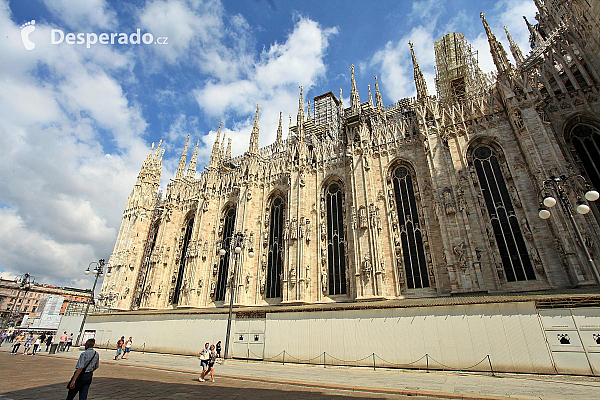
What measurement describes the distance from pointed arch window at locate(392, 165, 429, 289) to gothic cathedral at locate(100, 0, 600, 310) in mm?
99

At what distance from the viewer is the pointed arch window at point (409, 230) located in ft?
69.4

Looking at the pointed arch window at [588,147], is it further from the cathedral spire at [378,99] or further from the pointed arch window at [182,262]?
the pointed arch window at [182,262]

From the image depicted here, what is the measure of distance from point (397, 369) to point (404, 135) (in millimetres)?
18652

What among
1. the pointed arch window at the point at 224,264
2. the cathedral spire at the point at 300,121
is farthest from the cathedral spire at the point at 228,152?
the cathedral spire at the point at 300,121

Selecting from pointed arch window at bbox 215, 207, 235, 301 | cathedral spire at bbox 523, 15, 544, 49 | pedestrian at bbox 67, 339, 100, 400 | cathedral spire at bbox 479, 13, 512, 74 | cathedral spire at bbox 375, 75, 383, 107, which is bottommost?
pedestrian at bbox 67, 339, 100, 400

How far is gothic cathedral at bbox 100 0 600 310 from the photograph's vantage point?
18.4 metres

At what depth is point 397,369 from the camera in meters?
14.6

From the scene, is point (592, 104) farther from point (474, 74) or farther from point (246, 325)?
point (246, 325)

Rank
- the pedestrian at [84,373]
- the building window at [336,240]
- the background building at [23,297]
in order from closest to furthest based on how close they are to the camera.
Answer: the pedestrian at [84,373], the building window at [336,240], the background building at [23,297]

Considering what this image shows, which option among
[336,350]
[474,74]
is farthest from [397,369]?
[474,74]

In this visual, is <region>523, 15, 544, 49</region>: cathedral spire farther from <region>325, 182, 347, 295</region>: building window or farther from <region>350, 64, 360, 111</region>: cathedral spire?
<region>325, 182, 347, 295</region>: building window

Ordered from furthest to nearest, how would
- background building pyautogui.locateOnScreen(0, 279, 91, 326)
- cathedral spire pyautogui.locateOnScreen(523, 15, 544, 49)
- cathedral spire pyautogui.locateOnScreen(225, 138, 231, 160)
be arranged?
1. background building pyautogui.locateOnScreen(0, 279, 91, 326)
2. cathedral spire pyautogui.locateOnScreen(225, 138, 231, 160)
3. cathedral spire pyautogui.locateOnScreen(523, 15, 544, 49)

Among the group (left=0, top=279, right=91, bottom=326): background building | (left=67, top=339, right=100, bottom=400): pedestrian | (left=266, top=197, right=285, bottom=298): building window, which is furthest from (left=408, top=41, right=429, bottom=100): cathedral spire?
(left=0, top=279, right=91, bottom=326): background building

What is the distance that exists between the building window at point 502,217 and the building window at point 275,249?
58.1ft
